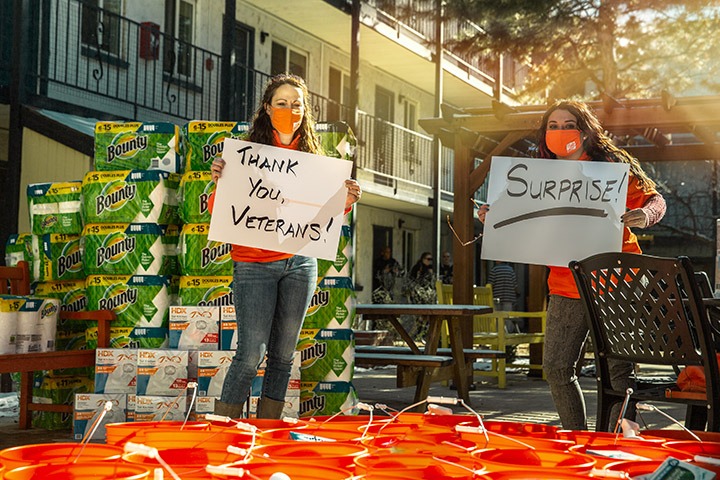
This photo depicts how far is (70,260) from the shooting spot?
660cm

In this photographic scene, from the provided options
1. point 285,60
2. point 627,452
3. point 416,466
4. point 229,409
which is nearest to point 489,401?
point 229,409

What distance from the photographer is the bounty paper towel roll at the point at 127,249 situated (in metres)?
6.11

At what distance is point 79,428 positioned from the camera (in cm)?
589

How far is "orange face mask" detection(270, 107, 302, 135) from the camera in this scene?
4.59 m

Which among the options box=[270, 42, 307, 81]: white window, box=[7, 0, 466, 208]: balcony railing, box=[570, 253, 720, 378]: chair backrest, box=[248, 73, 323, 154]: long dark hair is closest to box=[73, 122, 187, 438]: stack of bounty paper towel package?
box=[248, 73, 323, 154]: long dark hair

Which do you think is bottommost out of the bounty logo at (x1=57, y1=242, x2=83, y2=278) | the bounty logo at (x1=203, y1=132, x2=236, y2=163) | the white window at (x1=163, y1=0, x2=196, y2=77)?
the bounty logo at (x1=57, y1=242, x2=83, y2=278)

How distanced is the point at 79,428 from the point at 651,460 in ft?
15.0

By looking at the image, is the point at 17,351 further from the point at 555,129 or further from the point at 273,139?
the point at 555,129

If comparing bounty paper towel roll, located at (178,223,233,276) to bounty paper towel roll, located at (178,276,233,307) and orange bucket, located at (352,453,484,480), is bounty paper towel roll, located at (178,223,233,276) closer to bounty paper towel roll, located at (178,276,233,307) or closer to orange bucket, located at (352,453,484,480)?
bounty paper towel roll, located at (178,276,233,307)

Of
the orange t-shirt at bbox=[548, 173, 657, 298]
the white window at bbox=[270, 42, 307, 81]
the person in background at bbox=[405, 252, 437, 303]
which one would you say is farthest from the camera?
the white window at bbox=[270, 42, 307, 81]

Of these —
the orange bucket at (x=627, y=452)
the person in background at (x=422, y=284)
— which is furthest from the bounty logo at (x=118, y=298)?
the person in background at (x=422, y=284)

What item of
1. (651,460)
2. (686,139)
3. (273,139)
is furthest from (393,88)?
(651,460)

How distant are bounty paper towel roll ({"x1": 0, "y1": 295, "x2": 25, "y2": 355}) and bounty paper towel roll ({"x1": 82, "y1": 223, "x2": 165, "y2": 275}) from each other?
21.5 inches

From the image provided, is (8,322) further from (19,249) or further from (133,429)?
(133,429)
